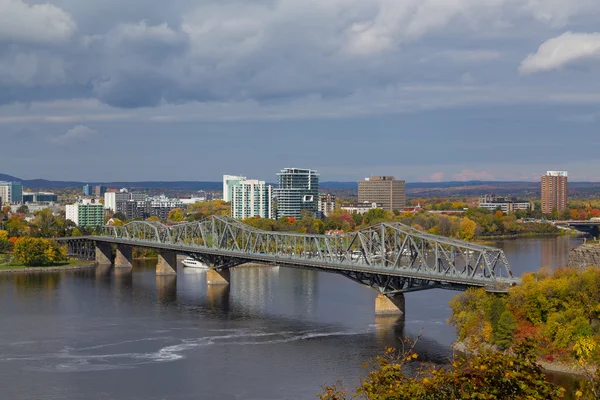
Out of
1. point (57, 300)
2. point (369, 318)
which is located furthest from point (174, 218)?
point (369, 318)

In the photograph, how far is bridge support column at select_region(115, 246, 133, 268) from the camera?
8712 cm

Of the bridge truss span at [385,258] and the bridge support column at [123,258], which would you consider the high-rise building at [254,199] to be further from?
the bridge truss span at [385,258]

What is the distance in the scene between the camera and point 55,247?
286ft

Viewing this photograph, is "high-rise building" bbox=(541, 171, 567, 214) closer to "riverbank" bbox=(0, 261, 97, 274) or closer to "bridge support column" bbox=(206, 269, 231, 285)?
"riverbank" bbox=(0, 261, 97, 274)

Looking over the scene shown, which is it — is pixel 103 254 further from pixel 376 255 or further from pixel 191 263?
pixel 376 255

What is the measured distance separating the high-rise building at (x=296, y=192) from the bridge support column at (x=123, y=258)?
5677cm

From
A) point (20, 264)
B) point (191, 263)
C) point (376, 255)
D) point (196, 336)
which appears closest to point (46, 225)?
point (20, 264)

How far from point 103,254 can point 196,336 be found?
48.4 metres

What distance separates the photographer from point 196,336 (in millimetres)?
45406

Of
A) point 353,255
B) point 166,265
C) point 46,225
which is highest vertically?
point 46,225

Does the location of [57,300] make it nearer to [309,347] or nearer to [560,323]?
[309,347]

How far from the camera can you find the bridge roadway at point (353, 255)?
4781 centimetres

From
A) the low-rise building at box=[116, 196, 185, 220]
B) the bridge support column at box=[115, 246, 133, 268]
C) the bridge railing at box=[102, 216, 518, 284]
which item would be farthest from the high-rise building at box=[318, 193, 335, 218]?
the bridge support column at box=[115, 246, 133, 268]

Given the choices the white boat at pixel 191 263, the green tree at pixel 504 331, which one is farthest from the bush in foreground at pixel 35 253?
the green tree at pixel 504 331
